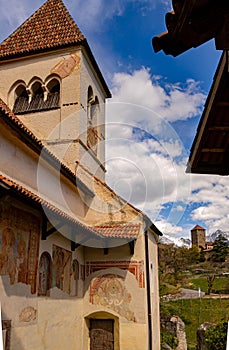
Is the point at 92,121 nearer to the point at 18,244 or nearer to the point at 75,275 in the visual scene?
the point at 75,275

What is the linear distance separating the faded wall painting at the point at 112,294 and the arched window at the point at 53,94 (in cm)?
738

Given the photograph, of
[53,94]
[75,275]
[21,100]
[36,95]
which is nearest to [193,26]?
[75,275]

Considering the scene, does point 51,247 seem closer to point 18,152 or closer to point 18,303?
point 18,303

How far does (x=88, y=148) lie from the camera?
13820 millimetres

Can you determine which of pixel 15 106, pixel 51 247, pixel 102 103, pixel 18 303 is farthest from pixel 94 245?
pixel 102 103

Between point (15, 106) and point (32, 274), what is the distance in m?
9.23

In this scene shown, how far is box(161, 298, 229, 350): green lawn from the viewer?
828 inches

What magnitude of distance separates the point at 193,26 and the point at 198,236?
73837mm

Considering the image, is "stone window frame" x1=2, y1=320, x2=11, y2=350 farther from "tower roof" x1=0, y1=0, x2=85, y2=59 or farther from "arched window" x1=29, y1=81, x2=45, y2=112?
"tower roof" x1=0, y1=0, x2=85, y2=59

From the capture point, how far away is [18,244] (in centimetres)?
688

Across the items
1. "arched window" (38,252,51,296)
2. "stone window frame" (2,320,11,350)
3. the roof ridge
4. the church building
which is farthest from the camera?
"arched window" (38,252,51,296)

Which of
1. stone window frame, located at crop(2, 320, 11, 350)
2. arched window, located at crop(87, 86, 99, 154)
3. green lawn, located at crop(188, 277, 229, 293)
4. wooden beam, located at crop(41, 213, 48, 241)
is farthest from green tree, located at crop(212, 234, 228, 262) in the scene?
stone window frame, located at crop(2, 320, 11, 350)

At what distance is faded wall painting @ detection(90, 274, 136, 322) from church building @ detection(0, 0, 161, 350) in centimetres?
3

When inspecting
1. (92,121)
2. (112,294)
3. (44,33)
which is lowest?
(112,294)
